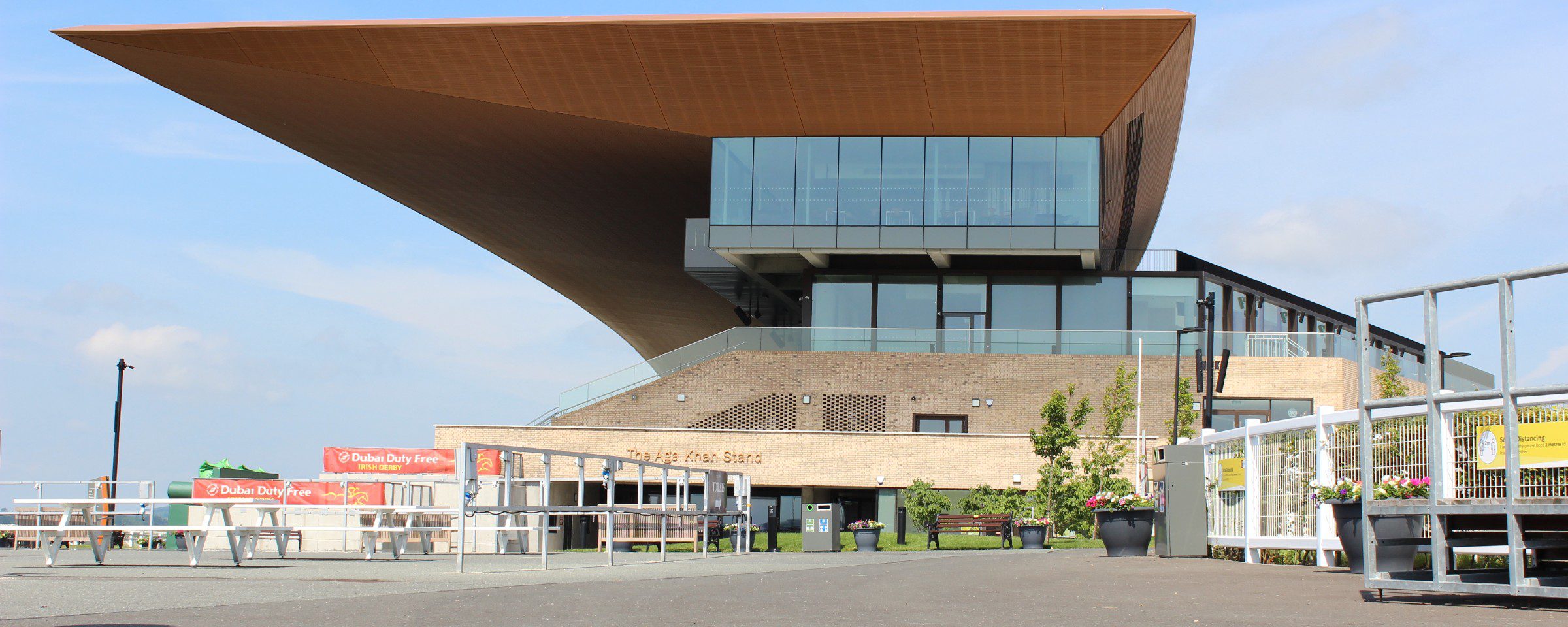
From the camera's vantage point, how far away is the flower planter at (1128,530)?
21.4 m

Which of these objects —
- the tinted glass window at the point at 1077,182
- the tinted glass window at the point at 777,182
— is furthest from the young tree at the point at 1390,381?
the tinted glass window at the point at 777,182

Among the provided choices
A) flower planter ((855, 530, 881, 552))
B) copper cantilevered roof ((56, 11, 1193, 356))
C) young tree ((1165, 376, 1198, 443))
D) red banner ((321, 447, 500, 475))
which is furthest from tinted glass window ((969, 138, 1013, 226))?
red banner ((321, 447, 500, 475))

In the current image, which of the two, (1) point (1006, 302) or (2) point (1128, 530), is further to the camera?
(1) point (1006, 302)

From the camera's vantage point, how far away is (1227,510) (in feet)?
66.1

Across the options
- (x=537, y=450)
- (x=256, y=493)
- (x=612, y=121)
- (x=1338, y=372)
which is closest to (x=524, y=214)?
(x=612, y=121)

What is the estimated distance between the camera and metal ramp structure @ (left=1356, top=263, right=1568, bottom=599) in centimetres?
1081

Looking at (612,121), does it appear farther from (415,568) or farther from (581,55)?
(415,568)

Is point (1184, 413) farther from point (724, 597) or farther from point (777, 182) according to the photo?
point (724, 597)

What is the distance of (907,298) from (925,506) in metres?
9.25

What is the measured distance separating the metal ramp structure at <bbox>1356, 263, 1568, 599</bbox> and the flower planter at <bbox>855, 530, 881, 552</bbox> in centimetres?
1839

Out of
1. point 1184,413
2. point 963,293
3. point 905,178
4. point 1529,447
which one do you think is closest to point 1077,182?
point 905,178

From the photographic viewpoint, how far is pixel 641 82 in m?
39.0

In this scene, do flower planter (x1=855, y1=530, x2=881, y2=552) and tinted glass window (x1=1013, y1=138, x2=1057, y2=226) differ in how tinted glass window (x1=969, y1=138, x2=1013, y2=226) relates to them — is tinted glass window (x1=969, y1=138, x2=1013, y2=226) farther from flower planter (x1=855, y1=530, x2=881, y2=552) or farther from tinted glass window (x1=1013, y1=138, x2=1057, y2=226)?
flower planter (x1=855, y1=530, x2=881, y2=552)

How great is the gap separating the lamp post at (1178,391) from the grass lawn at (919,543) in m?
3.68
